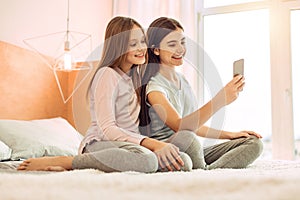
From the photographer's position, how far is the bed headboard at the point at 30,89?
2.23 meters

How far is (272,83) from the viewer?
113 inches

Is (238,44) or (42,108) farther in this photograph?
(238,44)

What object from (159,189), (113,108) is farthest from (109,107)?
(159,189)

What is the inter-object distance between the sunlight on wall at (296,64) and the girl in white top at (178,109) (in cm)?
132

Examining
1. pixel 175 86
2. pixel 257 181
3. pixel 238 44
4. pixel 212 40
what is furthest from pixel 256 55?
pixel 257 181

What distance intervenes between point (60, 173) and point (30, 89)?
59.9 inches

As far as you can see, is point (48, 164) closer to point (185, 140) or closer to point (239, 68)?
point (185, 140)

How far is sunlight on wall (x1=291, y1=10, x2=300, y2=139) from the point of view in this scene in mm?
2846

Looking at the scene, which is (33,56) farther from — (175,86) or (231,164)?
(231,164)

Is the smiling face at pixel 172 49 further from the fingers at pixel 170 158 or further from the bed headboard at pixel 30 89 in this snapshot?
the bed headboard at pixel 30 89

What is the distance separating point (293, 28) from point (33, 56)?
185 centimetres

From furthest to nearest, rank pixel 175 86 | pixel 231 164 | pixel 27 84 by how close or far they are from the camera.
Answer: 1. pixel 27 84
2. pixel 175 86
3. pixel 231 164

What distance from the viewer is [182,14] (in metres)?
3.13

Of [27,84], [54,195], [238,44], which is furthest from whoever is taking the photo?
[238,44]
